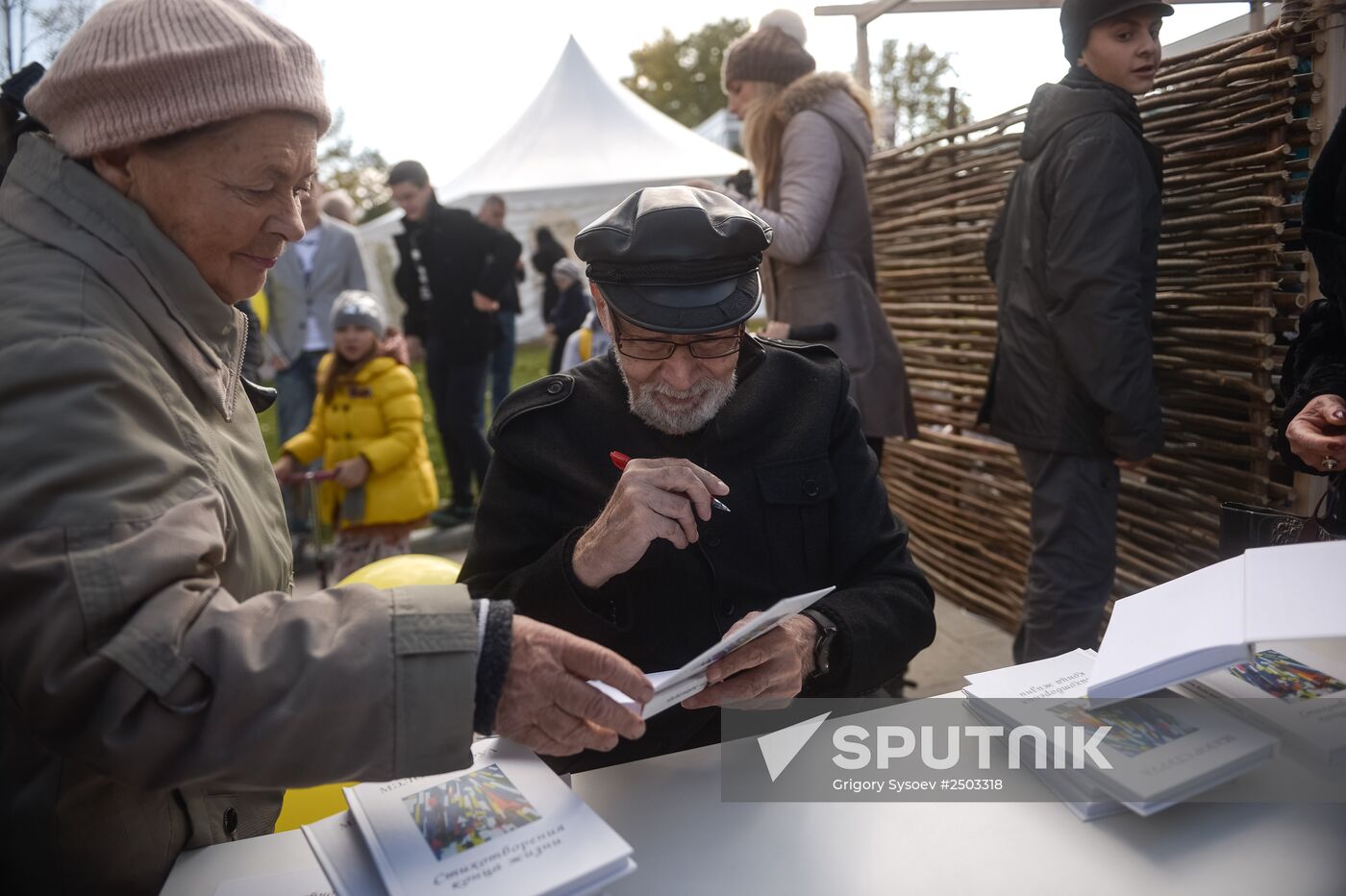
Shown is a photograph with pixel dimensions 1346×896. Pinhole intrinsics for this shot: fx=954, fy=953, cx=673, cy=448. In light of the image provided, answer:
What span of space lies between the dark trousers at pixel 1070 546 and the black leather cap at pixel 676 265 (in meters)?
1.78

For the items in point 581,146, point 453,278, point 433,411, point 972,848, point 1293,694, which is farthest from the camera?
point 581,146

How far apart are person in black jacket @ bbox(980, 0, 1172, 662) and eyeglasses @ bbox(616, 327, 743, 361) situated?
156 centimetres

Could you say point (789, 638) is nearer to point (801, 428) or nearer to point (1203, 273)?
point (801, 428)

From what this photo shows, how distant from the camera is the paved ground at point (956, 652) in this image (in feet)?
13.1

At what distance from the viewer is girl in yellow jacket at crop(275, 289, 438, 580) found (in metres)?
4.54

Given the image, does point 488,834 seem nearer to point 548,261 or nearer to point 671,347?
point 671,347

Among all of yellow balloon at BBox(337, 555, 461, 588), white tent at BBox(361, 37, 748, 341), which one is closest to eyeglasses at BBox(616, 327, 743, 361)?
yellow balloon at BBox(337, 555, 461, 588)

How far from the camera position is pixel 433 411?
8570 millimetres

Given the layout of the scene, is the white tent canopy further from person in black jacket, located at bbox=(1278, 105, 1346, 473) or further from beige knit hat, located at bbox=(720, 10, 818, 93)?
person in black jacket, located at bbox=(1278, 105, 1346, 473)

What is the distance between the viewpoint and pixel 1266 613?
1176mm

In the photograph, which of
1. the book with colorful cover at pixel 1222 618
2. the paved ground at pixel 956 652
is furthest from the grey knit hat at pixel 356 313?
the book with colorful cover at pixel 1222 618

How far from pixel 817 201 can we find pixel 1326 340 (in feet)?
5.72

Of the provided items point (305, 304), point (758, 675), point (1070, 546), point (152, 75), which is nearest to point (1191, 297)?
point (1070, 546)

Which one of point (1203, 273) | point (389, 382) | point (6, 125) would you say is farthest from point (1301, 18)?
point (389, 382)
